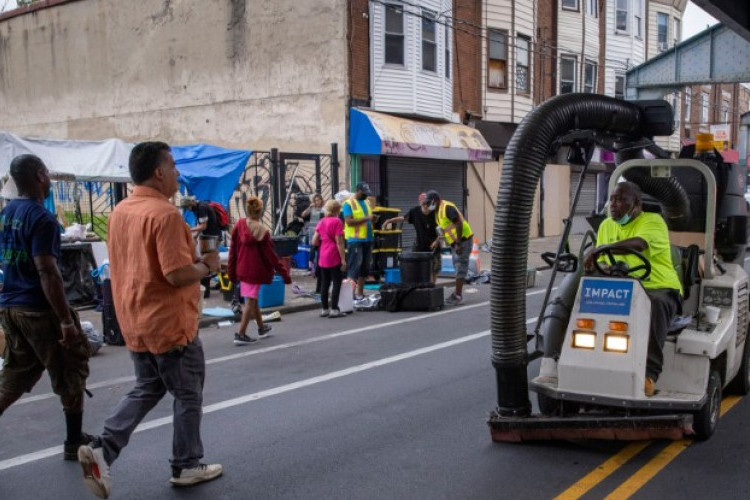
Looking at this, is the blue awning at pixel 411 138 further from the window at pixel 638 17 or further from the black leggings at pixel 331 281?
the window at pixel 638 17

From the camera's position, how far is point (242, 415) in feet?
20.4

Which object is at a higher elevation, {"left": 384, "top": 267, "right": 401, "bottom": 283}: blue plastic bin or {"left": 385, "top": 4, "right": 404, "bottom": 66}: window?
{"left": 385, "top": 4, "right": 404, "bottom": 66}: window

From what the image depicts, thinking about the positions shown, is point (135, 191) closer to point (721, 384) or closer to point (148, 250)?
point (148, 250)

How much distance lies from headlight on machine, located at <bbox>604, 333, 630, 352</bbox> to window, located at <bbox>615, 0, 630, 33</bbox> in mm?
29265

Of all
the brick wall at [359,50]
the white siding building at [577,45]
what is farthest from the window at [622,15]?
the brick wall at [359,50]

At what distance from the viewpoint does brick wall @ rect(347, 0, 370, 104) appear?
19062 millimetres

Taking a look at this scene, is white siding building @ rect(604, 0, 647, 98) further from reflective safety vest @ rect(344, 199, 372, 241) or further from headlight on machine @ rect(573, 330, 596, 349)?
headlight on machine @ rect(573, 330, 596, 349)

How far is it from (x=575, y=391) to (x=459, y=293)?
767cm

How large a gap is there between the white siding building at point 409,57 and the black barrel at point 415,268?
892cm

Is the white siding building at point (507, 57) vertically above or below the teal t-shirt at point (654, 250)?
above

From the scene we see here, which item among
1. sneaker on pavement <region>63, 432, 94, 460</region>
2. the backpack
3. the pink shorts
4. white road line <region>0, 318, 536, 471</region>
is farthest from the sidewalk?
sneaker on pavement <region>63, 432, 94, 460</region>

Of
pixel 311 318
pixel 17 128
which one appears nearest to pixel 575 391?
pixel 311 318

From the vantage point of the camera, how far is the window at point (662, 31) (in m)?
34.2

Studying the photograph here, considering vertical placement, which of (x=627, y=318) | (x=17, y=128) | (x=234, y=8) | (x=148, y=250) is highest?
(x=234, y=8)
